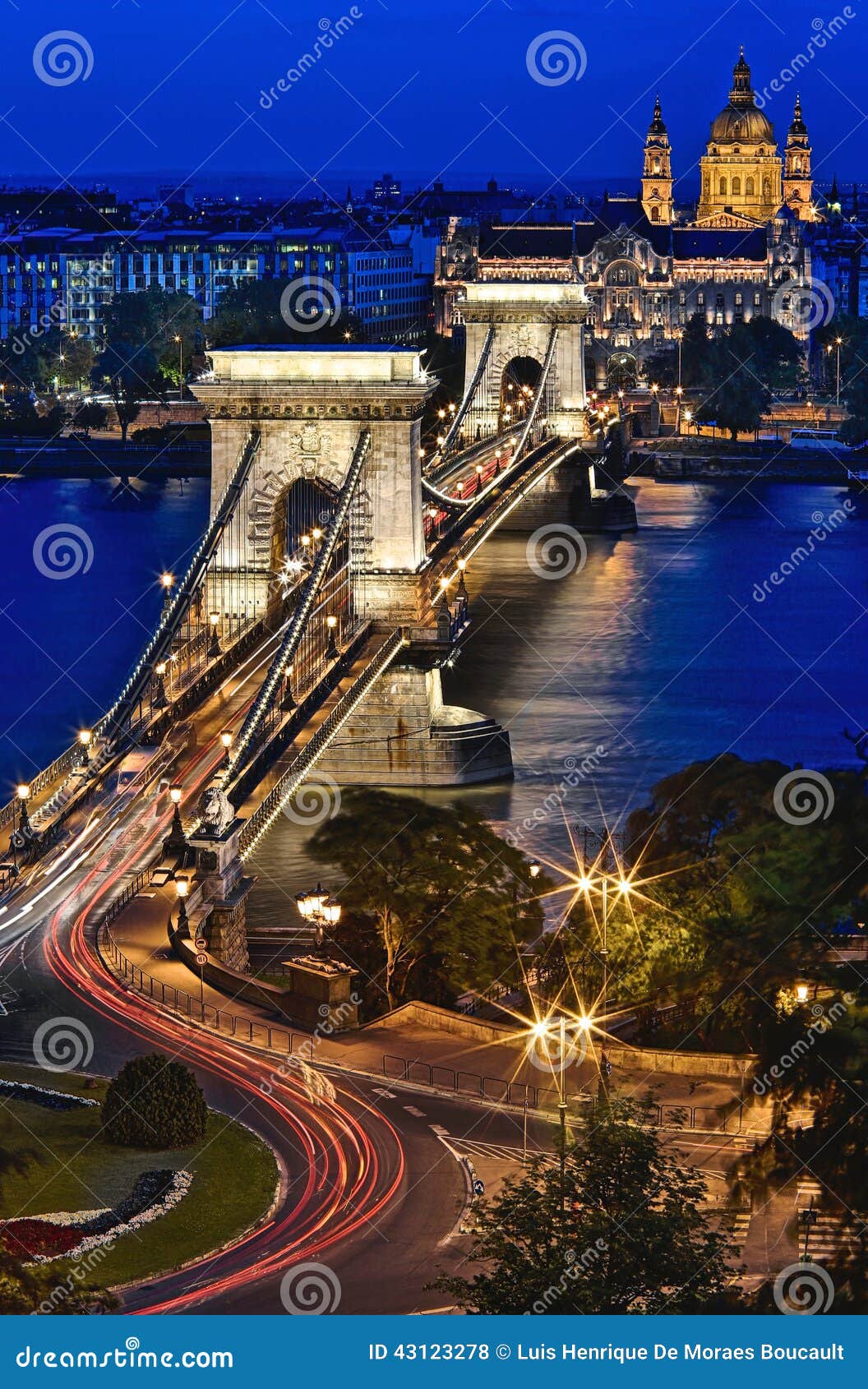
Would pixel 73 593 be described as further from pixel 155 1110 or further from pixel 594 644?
pixel 155 1110

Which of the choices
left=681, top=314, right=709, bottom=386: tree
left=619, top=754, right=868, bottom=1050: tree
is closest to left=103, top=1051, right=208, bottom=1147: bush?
left=619, top=754, right=868, bottom=1050: tree

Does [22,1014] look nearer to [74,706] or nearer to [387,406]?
[387,406]

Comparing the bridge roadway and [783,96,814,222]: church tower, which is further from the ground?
[783,96,814,222]: church tower

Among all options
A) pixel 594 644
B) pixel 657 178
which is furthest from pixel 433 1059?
pixel 657 178

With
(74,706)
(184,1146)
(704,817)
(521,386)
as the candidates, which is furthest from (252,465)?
(521,386)

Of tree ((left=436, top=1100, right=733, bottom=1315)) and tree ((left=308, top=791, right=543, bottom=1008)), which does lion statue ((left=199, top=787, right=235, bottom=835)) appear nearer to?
tree ((left=308, top=791, right=543, bottom=1008))

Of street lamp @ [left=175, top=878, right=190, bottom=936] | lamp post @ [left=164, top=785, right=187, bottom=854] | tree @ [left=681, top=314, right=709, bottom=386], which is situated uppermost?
tree @ [left=681, top=314, right=709, bottom=386]
